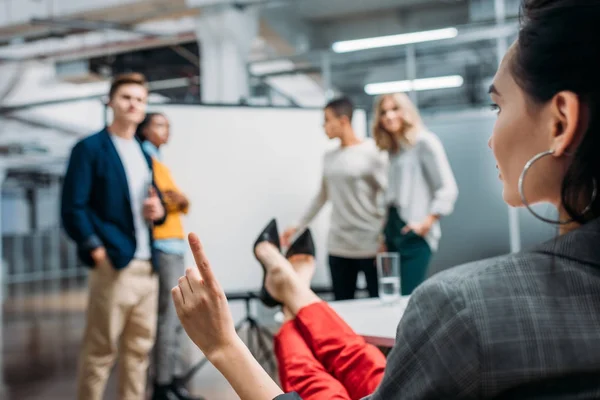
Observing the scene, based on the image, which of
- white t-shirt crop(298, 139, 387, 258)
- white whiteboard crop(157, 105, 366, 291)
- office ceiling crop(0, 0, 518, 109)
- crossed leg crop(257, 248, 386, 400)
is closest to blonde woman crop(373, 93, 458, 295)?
white t-shirt crop(298, 139, 387, 258)

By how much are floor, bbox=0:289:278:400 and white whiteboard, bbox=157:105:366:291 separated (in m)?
0.60

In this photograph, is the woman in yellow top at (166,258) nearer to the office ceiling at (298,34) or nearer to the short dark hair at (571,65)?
the short dark hair at (571,65)

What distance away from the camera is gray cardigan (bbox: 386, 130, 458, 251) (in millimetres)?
2643

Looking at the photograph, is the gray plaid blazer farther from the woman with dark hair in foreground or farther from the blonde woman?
the blonde woman

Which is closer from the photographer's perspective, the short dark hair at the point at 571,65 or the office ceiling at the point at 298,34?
the short dark hair at the point at 571,65

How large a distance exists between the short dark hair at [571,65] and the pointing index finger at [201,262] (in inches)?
16.5

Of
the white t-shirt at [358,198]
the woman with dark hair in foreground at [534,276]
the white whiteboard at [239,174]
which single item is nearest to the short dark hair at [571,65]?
the woman with dark hair in foreground at [534,276]

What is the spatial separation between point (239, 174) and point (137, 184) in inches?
39.5

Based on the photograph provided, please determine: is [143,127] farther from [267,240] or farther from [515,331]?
[515,331]

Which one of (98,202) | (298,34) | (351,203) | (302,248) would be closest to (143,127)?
(98,202)

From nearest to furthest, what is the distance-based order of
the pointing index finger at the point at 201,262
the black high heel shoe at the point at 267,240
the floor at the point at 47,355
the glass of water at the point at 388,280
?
the pointing index finger at the point at 201,262
the black high heel shoe at the point at 267,240
the glass of water at the point at 388,280
the floor at the point at 47,355

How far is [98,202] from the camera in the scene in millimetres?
2383

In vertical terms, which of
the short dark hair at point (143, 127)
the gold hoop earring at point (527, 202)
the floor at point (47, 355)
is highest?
the short dark hair at point (143, 127)

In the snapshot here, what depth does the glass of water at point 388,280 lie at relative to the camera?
5.40 feet
